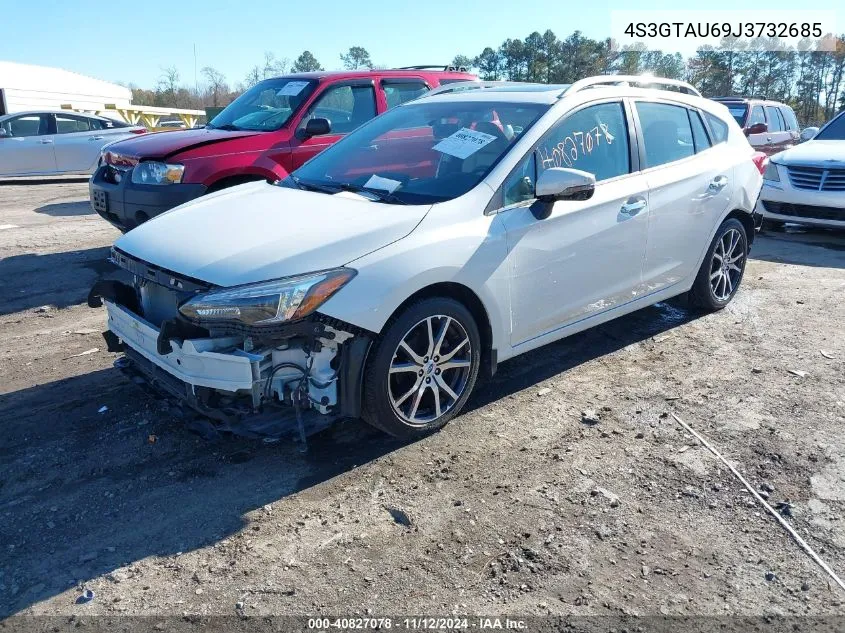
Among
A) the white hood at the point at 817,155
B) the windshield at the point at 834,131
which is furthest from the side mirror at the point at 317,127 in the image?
the windshield at the point at 834,131

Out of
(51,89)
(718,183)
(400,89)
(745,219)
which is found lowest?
(745,219)

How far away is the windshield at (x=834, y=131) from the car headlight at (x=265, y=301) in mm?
9722

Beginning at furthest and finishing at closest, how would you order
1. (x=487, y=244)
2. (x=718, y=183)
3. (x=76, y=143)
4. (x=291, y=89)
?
(x=76, y=143)
(x=291, y=89)
(x=718, y=183)
(x=487, y=244)

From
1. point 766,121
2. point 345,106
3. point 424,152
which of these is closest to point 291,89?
point 345,106

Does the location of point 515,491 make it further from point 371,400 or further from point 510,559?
point 371,400

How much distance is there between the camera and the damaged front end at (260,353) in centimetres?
333

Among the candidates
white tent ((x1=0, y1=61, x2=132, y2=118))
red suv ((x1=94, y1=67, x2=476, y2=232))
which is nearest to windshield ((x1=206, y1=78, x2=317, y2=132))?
red suv ((x1=94, y1=67, x2=476, y2=232))

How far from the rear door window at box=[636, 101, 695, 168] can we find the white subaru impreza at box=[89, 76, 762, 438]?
0.02 m

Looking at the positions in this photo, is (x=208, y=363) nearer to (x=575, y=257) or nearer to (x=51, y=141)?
(x=575, y=257)

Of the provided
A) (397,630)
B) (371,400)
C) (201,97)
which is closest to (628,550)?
(397,630)

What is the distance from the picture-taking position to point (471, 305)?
400 cm

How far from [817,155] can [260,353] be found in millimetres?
8640

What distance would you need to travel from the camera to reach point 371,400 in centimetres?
362

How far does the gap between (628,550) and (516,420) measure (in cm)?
128
